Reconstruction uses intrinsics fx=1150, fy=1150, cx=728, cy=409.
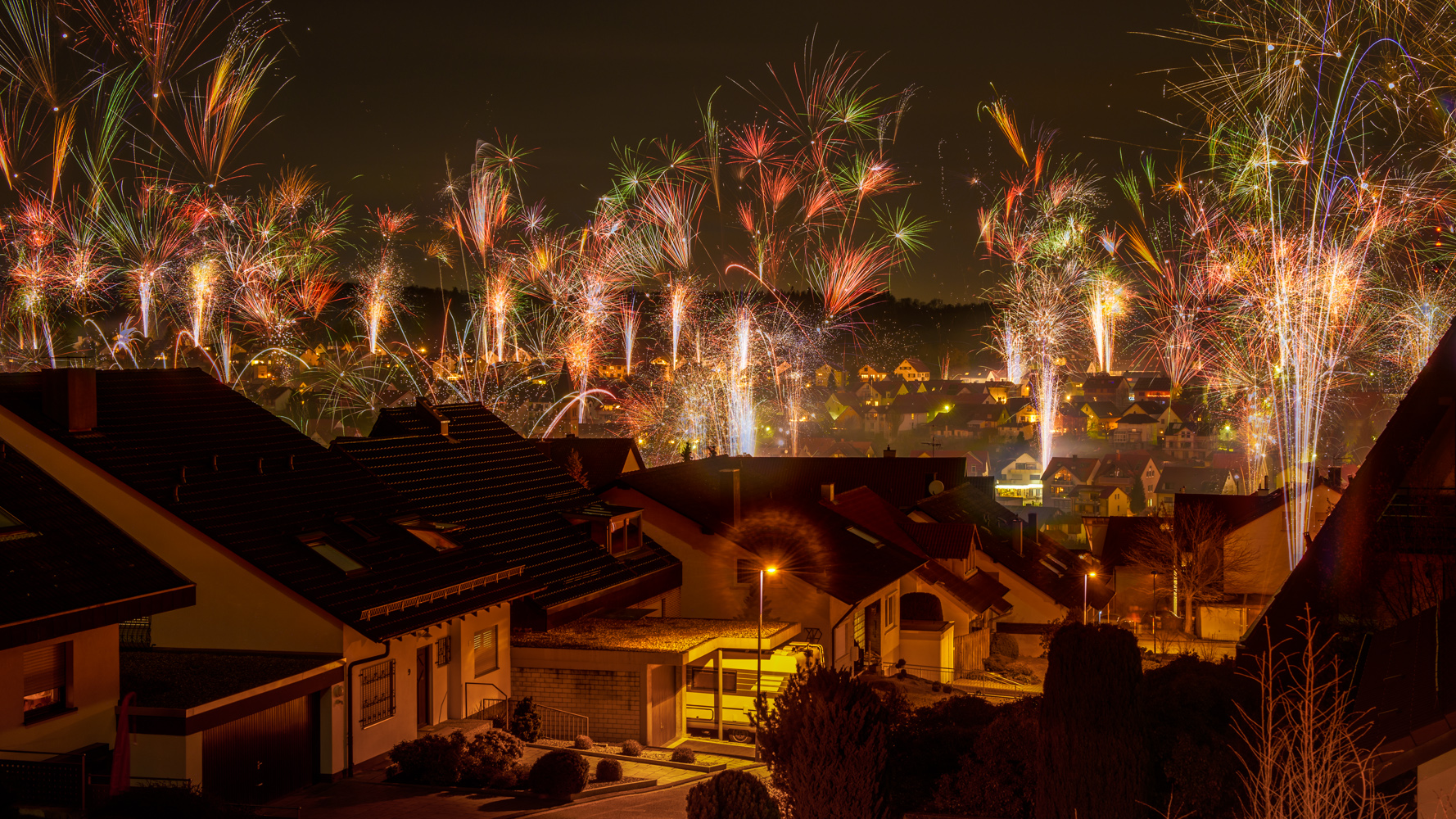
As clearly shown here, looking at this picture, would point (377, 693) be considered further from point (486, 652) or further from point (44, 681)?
point (44, 681)

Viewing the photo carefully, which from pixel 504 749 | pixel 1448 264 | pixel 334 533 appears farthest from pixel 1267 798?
pixel 1448 264

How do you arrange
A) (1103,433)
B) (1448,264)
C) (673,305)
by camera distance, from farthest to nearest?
(1103,433)
(673,305)
(1448,264)

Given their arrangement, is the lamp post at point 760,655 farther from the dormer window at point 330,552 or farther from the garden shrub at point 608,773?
the dormer window at point 330,552

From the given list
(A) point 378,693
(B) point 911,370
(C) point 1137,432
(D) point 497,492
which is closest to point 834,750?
(A) point 378,693

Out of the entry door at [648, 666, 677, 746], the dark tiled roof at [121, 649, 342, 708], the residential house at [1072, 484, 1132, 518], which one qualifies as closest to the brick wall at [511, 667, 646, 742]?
the entry door at [648, 666, 677, 746]

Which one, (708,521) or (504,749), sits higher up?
(708,521)

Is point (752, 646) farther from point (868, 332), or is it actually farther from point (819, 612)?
point (868, 332)
